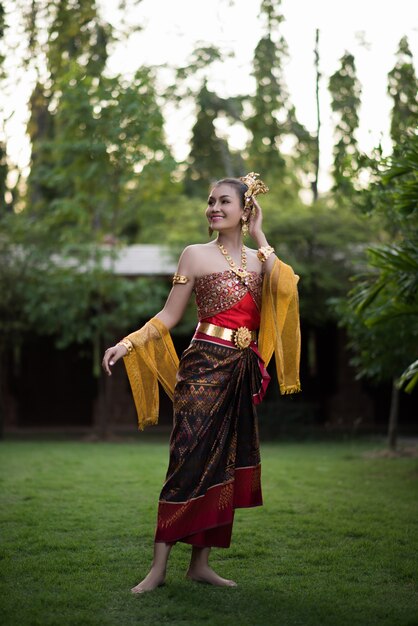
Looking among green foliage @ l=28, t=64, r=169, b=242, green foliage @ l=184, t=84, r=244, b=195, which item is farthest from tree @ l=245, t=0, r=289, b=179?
green foliage @ l=28, t=64, r=169, b=242

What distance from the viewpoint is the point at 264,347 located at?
4379mm

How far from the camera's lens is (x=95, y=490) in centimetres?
751

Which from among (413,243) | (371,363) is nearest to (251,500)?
(413,243)

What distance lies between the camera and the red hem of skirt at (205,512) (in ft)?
13.2

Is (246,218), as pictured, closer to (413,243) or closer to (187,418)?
(187,418)

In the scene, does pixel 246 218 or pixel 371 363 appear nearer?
pixel 246 218

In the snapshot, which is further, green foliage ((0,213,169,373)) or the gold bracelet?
green foliage ((0,213,169,373))

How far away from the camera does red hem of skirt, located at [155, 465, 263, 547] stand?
4.02 meters

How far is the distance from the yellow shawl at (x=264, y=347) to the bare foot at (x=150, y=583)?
0.70 m

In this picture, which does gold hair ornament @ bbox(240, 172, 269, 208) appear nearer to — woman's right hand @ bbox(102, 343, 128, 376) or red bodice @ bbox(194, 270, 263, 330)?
red bodice @ bbox(194, 270, 263, 330)

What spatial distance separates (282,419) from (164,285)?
3028 millimetres

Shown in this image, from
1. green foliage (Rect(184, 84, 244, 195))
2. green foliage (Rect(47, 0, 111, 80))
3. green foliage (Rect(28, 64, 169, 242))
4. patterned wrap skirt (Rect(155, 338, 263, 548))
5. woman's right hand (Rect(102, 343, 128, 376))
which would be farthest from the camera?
green foliage (Rect(184, 84, 244, 195))

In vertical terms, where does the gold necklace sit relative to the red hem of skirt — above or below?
above

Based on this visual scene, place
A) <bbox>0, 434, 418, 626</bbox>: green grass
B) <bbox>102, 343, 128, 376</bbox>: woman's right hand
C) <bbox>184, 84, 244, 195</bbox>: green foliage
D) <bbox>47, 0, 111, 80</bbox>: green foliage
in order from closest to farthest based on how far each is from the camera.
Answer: <bbox>0, 434, 418, 626</bbox>: green grass, <bbox>102, 343, 128, 376</bbox>: woman's right hand, <bbox>47, 0, 111, 80</bbox>: green foliage, <bbox>184, 84, 244, 195</bbox>: green foliage
